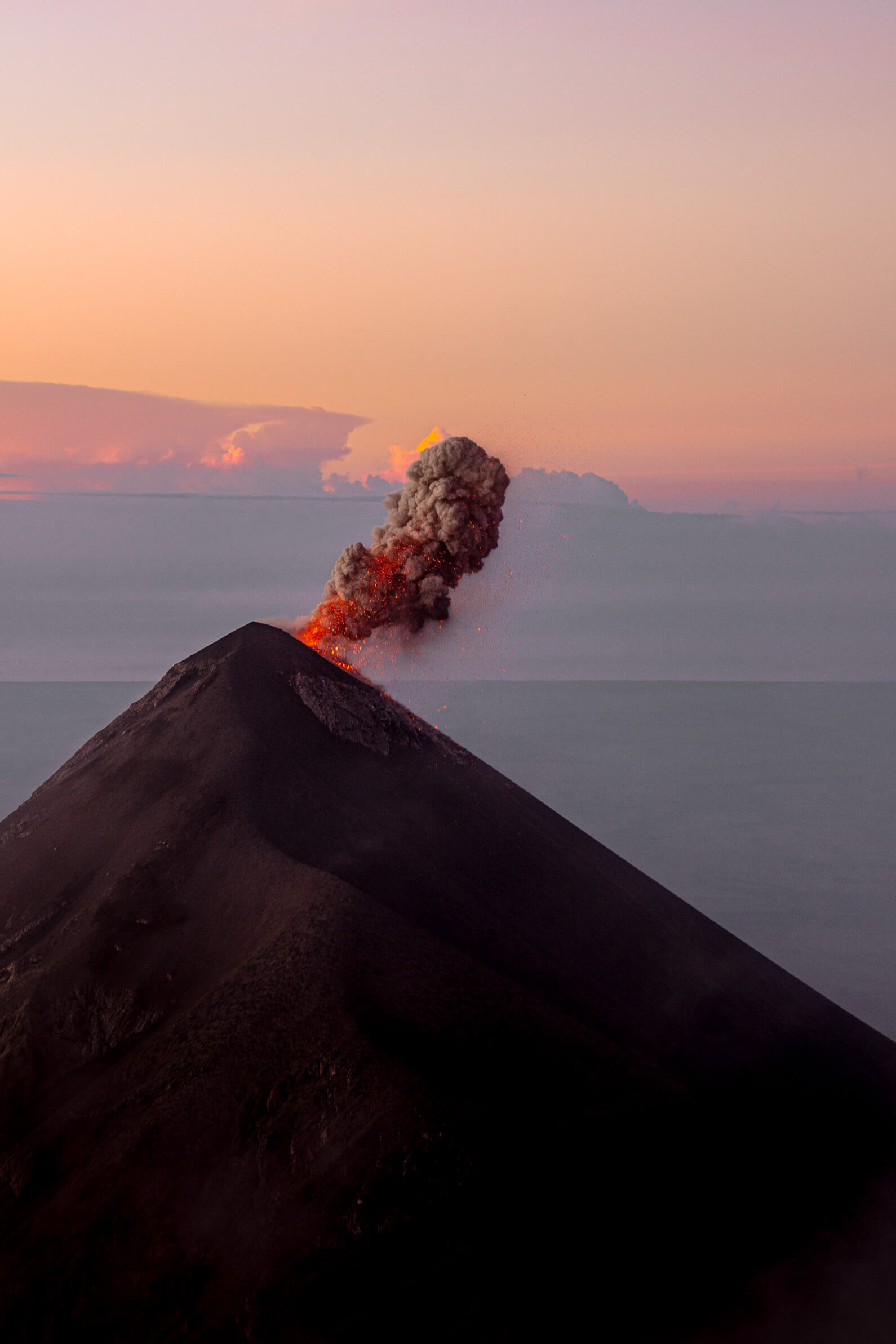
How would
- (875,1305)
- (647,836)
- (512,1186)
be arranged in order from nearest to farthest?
(512,1186), (875,1305), (647,836)

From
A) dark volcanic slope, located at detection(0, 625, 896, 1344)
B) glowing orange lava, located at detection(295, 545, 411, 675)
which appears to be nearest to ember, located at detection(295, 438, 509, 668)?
glowing orange lava, located at detection(295, 545, 411, 675)

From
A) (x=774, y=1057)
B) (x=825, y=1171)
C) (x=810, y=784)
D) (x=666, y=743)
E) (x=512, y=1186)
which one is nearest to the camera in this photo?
(x=512, y=1186)

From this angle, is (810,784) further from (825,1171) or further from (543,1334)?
(543,1334)

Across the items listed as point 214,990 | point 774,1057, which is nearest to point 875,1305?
point 774,1057

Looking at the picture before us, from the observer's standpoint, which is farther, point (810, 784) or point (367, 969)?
point (810, 784)

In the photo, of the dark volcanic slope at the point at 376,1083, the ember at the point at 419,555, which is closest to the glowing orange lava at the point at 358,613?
the ember at the point at 419,555

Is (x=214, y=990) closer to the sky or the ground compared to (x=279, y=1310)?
closer to the sky

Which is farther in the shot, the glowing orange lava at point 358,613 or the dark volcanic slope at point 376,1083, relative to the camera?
the glowing orange lava at point 358,613

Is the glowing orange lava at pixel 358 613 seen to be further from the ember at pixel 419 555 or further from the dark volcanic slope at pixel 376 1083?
the dark volcanic slope at pixel 376 1083

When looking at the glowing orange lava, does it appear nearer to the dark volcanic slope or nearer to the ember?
the ember
